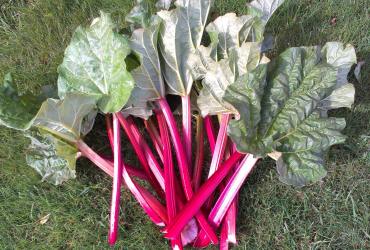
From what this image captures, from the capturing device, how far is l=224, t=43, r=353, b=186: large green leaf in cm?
212

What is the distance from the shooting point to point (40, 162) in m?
2.42

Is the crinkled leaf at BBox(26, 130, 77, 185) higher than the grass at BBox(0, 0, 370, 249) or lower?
higher

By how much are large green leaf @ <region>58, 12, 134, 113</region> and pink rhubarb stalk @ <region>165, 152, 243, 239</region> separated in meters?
0.54

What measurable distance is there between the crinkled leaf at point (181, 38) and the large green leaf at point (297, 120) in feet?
1.31

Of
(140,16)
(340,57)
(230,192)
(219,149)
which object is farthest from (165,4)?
(230,192)

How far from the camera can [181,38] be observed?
2279 millimetres

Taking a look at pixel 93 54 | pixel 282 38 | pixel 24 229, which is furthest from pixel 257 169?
pixel 24 229

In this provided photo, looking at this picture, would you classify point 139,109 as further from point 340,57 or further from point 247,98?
point 340,57

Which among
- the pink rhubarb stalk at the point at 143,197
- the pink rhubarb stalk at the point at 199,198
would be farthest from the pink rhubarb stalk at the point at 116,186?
the pink rhubarb stalk at the point at 199,198

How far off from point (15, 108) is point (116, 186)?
0.58m

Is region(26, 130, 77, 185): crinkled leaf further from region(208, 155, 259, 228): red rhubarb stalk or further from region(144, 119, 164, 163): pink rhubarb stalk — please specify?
region(208, 155, 259, 228): red rhubarb stalk

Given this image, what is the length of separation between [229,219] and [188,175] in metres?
0.28

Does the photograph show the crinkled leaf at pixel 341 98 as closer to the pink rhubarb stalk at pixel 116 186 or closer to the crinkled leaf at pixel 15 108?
the pink rhubarb stalk at pixel 116 186

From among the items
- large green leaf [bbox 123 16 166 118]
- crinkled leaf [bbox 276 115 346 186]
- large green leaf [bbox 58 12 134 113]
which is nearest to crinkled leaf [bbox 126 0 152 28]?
large green leaf [bbox 123 16 166 118]
